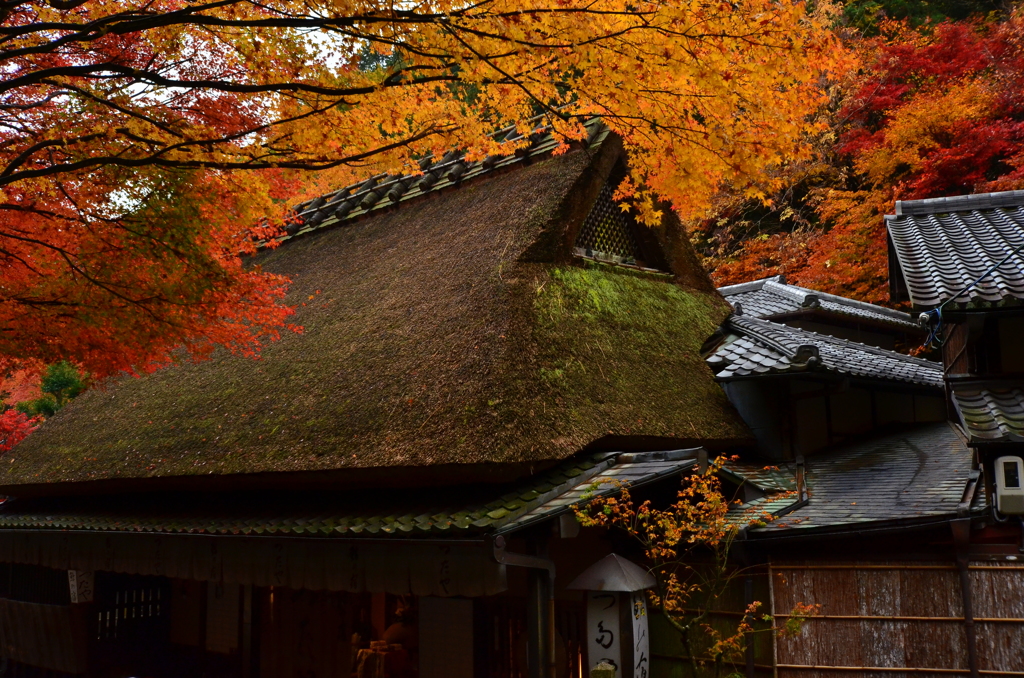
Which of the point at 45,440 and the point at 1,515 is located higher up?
the point at 45,440

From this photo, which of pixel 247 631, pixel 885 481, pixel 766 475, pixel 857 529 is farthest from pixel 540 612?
pixel 247 631

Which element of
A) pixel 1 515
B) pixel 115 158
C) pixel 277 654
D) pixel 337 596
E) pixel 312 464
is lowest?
pixel 277 654

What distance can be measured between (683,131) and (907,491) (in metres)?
3.70

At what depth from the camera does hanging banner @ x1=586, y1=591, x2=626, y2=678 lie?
601 cm

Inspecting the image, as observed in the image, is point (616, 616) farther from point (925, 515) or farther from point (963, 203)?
point (963, 203)

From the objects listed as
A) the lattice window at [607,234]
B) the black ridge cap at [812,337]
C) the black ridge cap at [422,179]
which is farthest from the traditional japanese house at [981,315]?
the black ridge cap at [422,179]

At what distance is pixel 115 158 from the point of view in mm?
4656

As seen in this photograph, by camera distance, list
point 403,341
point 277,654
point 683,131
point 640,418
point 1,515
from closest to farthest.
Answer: point 683,131 → point 640,418 → point 403,341 → point 277,654 → point 1,515

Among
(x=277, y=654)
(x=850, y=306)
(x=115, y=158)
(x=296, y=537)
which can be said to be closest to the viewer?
(x=115, y=158)

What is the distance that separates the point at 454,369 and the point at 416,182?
5612mm

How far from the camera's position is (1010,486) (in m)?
5.24

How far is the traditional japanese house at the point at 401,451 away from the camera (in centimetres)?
607

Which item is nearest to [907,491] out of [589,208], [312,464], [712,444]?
[712,444]

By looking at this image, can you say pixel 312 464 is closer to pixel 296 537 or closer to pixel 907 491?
pixel 296 537
